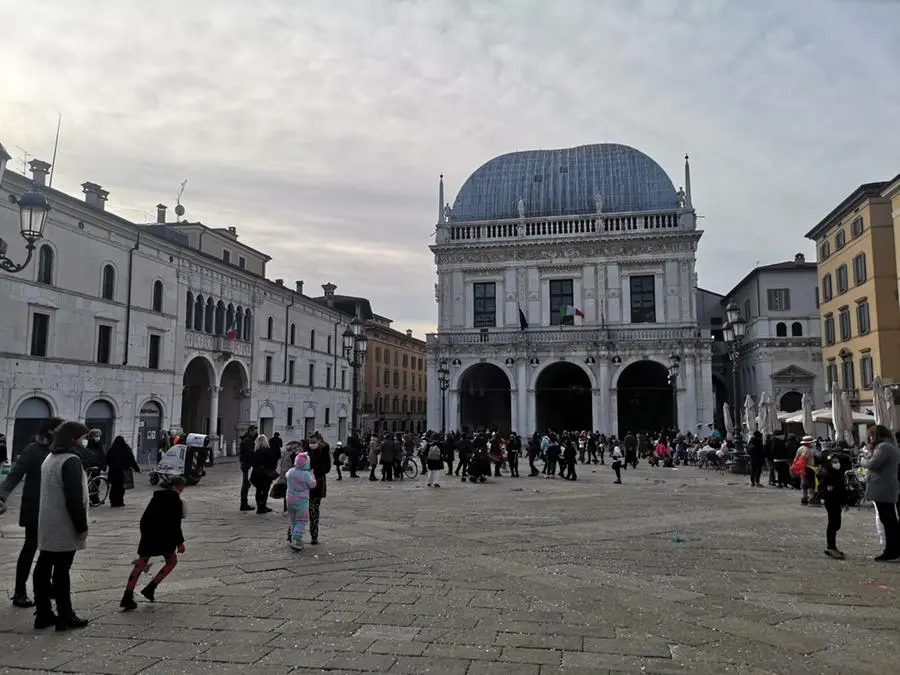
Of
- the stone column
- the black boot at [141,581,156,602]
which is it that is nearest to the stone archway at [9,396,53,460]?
the stone column

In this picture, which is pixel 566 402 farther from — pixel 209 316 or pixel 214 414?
pixel 209 316

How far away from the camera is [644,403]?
52469mm

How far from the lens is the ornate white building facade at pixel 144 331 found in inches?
1002

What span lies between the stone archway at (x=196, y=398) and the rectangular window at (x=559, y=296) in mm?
22970

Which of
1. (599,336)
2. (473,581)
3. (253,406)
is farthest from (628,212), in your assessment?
(473,581)

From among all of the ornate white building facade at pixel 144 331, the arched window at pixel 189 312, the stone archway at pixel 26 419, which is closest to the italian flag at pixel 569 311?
the ornate white building facade at pixel 144 331

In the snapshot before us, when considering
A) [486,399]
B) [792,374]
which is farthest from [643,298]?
[486,399]

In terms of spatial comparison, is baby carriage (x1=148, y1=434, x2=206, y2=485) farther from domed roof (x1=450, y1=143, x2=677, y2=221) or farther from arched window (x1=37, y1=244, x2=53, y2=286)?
domed roof (x1=450, y1=143, x2=677, y2=221)

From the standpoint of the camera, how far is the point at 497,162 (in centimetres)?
5316

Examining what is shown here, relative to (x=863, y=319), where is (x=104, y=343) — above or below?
below

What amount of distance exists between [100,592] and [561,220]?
43446 mm

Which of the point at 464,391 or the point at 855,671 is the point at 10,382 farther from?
the point at 464,391

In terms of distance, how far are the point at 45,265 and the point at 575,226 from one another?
108 feet

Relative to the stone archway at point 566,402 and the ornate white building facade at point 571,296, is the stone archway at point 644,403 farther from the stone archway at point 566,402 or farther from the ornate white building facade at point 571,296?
the stone archway at point 566,402
